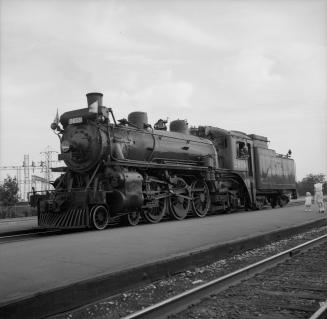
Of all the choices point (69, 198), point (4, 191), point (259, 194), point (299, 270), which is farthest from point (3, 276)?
point (4, 191)

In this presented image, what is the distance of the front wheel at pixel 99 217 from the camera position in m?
11.5

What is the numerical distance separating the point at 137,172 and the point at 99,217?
2.00 metres

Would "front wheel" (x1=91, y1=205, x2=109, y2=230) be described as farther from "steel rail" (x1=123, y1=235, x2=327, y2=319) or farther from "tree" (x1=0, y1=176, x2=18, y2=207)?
"tree" (x1=0, y1=176, x2=18, y2=207)

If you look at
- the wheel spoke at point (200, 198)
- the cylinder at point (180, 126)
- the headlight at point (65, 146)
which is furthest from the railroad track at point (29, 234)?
the cylinder at point (180, 126)

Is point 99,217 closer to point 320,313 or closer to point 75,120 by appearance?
point 75,120

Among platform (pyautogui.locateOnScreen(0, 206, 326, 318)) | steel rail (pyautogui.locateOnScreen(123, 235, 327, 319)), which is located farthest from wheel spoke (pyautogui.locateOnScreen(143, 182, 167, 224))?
steel rail (pyautogui.locateOnScreen(123, 235, 327, 319))

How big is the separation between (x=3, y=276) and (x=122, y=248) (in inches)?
101

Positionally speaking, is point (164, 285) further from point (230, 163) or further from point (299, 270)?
point (230, 163)

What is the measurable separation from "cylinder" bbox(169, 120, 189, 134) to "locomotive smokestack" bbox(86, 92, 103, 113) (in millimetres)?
4890

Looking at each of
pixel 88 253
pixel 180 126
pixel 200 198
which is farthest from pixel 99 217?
pixel 180 126

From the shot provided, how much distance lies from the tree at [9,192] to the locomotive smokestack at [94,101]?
80.2 feet

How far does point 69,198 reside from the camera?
11891 millimetres

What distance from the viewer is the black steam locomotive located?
39.2 ft

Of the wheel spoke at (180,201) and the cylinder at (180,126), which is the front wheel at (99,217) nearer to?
the wheel spoke at (180,201)
